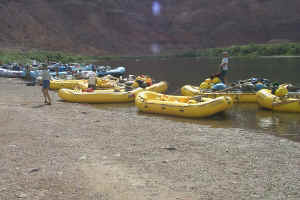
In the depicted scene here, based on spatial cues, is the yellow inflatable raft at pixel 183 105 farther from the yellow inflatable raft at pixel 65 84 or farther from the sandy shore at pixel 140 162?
the yellow inflatable raft at pixel 65 84

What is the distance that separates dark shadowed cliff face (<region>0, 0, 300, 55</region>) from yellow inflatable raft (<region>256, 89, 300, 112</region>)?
53152 millimetres

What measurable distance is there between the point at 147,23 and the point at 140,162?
269ft

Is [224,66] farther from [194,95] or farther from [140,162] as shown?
[140,162]

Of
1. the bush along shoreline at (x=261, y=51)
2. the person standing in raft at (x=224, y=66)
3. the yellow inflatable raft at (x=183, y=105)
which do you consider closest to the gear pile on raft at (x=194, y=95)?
the yellow inflatable raft at (x=183, y=105)

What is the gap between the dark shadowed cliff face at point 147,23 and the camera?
63750mm

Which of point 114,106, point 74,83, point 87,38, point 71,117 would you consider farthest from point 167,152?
point 87,38

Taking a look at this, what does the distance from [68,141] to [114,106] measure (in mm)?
6094

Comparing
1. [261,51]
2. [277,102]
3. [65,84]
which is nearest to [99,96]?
[65,84]

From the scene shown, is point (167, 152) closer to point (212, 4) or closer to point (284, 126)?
Answer: point (284, 126)

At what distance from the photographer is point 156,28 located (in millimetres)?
83875

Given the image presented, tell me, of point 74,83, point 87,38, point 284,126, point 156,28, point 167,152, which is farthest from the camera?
point 156,28

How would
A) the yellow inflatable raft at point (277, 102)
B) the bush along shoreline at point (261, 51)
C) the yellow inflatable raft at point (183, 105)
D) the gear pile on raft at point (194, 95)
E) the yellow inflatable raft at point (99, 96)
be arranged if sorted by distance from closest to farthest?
1. the yellow inflatable raft at point (183, 105)
2. the gear pile on raft at point (194, 95)
3. the yellow inflatable raft at point (277, 102)
4. the yellow inflatable raft at point (99, 96)
5. the bush along shoreline at point (261, 51)

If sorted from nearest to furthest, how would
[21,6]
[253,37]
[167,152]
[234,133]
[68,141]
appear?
[167,152] < [68,141] < [234,133] < [21,6] < [253,37]

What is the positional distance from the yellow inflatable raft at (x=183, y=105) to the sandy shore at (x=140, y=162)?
1.60 metres
